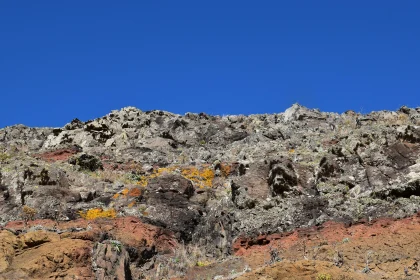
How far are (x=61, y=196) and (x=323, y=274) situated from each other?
44.5 ft

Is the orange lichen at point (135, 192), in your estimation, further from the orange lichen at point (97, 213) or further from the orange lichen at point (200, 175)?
the orange lichen at point (200, 175)

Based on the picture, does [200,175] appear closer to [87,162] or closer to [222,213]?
[87,162]

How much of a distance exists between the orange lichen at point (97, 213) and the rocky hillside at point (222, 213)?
0.12 feet

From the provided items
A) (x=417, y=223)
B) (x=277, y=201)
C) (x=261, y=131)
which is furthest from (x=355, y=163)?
(x=261, y=131)

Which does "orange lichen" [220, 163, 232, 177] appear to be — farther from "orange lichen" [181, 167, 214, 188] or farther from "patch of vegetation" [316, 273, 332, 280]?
"patch of vegetation" [316, 273, 332, 280]

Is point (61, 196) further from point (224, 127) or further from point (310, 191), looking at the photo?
point (224, 127)

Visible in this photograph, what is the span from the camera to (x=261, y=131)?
3419 centimetres

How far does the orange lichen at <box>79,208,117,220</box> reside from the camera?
62.5 ft

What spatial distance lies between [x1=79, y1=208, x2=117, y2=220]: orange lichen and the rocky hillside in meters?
0.04

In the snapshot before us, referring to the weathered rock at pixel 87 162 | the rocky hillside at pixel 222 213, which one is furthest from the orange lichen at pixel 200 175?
the weathered rock at pixel 87 162

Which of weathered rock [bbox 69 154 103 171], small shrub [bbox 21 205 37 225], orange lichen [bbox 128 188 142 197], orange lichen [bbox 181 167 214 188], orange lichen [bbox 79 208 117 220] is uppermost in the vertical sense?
weathered rock [bbox 69 154 103 171]

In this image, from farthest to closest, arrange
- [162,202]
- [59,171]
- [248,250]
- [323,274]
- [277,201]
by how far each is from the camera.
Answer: [59,171]
[162,202]
[277,201]
[248,250]
[323,274]

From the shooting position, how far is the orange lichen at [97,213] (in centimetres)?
1905

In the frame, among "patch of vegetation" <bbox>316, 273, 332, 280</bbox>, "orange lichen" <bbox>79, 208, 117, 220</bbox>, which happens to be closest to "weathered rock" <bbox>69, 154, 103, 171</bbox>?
"orange lichen" <bbox>79, 208, 117, 220</bbox>
